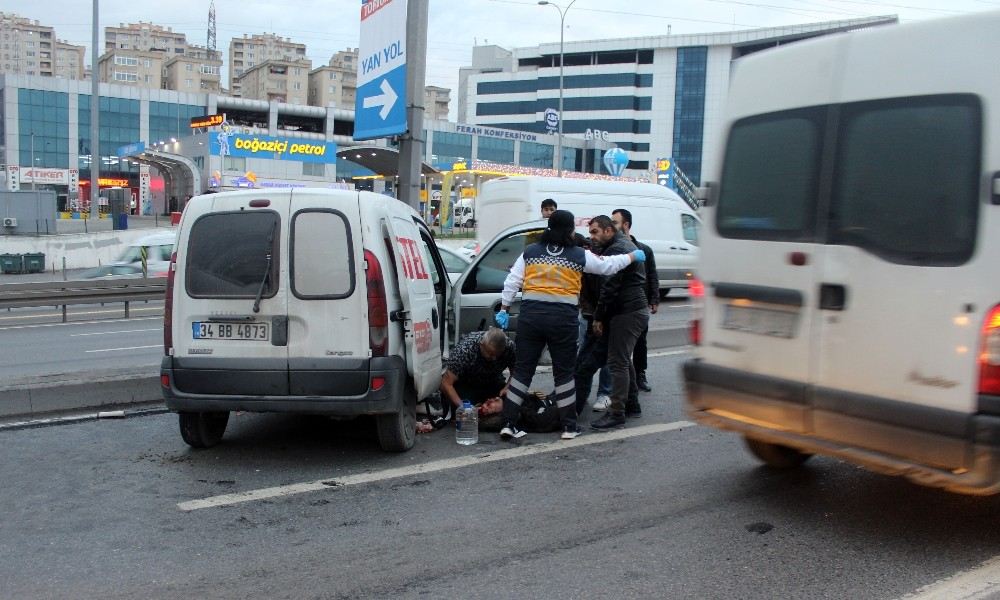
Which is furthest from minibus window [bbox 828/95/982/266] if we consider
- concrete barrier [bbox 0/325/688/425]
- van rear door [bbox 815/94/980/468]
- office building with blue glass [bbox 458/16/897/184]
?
office building with blue glass [bbox 458/16/897/184]

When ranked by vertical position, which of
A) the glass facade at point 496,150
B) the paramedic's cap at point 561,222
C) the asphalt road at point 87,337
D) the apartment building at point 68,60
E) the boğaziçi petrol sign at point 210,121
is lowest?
the asphalt road at point 87,337

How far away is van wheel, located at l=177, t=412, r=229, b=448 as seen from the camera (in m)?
6.21

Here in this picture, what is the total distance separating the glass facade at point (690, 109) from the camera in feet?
335

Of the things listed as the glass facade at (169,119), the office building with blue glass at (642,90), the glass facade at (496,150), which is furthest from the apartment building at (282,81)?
the glass facade at (169,119)

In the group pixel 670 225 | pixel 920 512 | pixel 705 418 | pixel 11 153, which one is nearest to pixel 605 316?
pixel 705 418

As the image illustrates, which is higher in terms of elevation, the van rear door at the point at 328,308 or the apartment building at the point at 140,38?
the apartment building at the point at 140,38

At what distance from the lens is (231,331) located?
591cm

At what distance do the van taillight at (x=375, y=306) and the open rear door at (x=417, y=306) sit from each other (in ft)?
0.38

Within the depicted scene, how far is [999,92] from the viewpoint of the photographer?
153 inches

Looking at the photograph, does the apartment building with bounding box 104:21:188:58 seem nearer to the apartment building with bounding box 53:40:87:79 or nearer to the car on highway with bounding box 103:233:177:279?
the apartment building with bounding box 53:40:87:79

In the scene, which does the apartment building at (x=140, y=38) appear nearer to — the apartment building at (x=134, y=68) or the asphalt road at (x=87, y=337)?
the apartment building at (x=134, y=68)

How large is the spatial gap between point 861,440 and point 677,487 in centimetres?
133

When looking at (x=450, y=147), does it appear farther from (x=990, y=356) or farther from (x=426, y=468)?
(x=990, y=356)

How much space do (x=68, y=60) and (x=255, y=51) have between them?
43.7 meters
